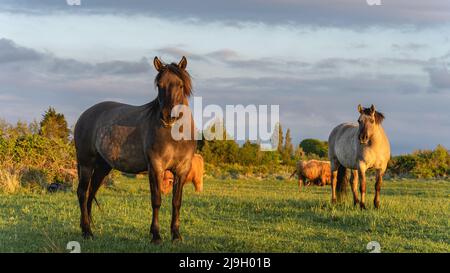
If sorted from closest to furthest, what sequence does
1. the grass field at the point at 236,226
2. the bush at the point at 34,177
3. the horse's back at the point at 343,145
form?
the grass field at the point at 236,226 < the horse's back at the point at 343,145 < the bush at the point at 34,177

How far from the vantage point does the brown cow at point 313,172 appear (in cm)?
2625

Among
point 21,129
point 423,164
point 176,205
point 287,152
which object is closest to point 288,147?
point 287,152

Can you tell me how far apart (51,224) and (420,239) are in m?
6.74

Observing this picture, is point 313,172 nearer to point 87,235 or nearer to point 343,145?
point 343,145

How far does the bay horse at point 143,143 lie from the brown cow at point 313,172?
56.5 feet

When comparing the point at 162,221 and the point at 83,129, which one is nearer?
the point at 83,129

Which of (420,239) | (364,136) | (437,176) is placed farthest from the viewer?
(437,176)

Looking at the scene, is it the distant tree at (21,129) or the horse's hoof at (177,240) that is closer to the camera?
the horse's hoof at (177,240)

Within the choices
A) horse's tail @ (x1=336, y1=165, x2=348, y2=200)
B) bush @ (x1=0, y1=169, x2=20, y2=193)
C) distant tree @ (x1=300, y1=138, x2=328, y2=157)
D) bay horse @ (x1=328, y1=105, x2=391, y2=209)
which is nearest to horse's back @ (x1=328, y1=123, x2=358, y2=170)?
bay horse @ (x1=328, y1=105, x2=391, y2=209)

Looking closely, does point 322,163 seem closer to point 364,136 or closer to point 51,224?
point 364,136

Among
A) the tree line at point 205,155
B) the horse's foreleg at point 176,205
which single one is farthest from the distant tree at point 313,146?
Answer: the horse's foreleg at point 176,205

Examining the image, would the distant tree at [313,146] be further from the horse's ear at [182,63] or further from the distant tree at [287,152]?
the horse's ear at [182,63]

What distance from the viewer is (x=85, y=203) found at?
9695mm
